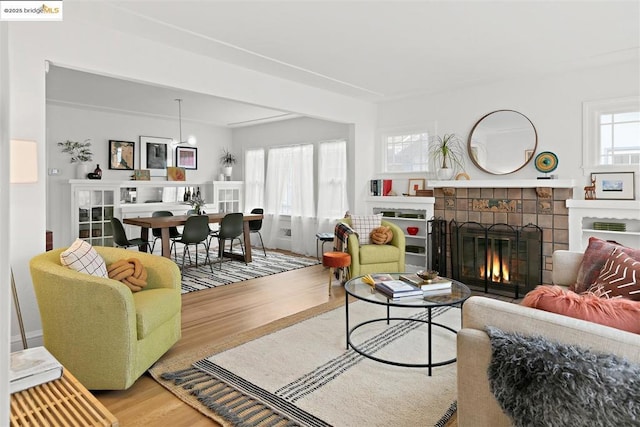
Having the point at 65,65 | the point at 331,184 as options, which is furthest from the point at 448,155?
the point at 65,65

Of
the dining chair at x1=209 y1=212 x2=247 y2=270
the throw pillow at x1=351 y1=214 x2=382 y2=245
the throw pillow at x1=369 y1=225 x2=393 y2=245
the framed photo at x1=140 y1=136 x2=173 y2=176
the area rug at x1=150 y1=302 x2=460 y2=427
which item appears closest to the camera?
the area rug at x1=150 y1=302 x2=460 y2=427

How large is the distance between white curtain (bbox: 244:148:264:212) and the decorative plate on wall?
16.9 ft

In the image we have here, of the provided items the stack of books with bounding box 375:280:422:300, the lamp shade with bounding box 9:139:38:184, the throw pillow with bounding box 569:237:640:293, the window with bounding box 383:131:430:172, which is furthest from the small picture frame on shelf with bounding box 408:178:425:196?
the lamp shade with bounding box 9:139:38:184

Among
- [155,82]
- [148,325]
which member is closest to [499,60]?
[155,82]

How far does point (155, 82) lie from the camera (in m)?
3.72

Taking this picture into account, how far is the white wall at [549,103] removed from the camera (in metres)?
4.31

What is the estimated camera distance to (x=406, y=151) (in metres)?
6.03

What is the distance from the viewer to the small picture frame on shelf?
19.0ft

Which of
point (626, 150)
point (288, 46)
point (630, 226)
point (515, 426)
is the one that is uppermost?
point (288, 46)

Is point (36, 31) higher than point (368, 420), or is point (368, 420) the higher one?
point (36, 31)

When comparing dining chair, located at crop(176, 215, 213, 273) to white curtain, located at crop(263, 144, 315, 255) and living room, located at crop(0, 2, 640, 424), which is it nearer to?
living room, located at crop(0, 2, 640, 424)

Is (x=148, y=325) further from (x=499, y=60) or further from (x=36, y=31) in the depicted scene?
(x=499, y=60)

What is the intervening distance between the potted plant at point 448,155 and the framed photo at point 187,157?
4.89 meters

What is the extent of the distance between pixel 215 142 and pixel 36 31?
5.50m
